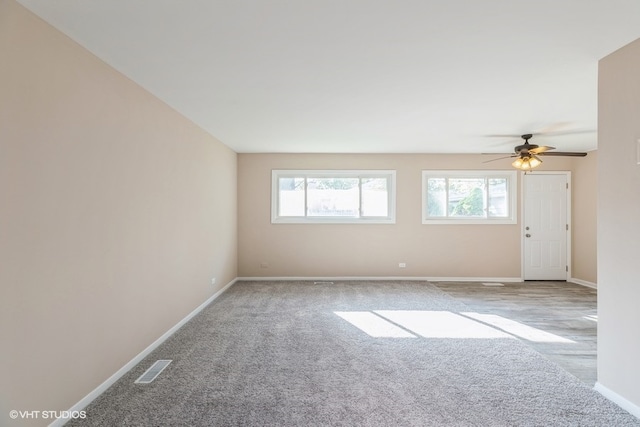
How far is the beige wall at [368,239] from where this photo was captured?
6445 mm

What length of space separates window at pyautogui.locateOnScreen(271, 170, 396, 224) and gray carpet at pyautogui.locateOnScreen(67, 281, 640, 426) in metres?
2.69

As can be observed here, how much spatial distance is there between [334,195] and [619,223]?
4.72m

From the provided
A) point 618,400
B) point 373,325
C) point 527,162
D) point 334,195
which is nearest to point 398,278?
point 334,195

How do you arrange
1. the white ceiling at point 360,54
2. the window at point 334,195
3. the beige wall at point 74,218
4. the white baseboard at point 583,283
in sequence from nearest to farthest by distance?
the beige wall at point 74,218
the white ceiling at point 360,54
the white baseboard at point 583,283
the window at point 334,195

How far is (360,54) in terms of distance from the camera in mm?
2334

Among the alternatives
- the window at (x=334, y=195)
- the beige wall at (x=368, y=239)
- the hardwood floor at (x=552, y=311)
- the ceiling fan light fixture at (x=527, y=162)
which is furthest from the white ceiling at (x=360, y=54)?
the hardwood floor at (x=552, y=311)

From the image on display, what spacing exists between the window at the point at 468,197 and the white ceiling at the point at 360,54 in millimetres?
2426

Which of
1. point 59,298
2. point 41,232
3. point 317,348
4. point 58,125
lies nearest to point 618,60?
point 317,348

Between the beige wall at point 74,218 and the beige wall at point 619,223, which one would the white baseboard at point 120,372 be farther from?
the beige wall at point 619,223

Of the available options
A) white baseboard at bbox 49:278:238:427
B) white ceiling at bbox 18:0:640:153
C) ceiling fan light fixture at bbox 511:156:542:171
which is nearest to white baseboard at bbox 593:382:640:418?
white ceiling at bbox 18:0:640:153

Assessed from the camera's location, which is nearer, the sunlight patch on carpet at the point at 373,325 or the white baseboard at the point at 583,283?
the sunlight patch on carpet at the point at 373,325

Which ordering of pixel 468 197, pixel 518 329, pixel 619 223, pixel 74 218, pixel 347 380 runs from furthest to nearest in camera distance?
pixel 468 197, pixel 518 329, pixel 347 380, pixel 619 223, pixel 74 218

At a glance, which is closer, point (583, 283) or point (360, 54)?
point (360, 54)

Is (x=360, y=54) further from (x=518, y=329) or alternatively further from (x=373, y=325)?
(x=518, y=329)
